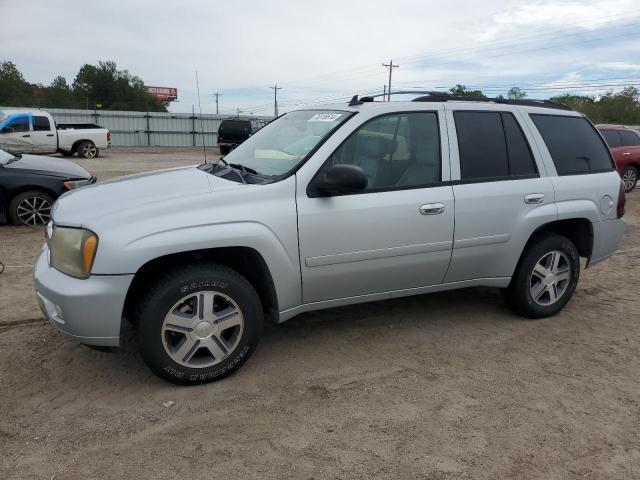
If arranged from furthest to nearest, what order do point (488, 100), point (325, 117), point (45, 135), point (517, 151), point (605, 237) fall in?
point (45, 135) < point (605, 237) < point (488, 100) < point (517, 151) < point (325, 117)

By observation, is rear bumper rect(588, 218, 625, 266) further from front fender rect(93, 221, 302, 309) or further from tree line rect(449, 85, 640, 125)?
tree line rect(449, 85, 640, 125)

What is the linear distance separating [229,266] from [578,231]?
10.2 ft

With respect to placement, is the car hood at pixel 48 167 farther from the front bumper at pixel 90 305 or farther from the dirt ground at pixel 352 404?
the front bumper at pixel 90 305

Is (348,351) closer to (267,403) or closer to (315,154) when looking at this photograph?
(267,403)

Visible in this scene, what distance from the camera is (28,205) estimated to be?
7.45m

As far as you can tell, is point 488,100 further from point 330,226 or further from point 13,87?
point 13,87

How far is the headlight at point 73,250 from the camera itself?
9.62ft

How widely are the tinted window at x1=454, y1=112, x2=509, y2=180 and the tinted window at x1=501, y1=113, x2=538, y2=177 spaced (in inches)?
2.1

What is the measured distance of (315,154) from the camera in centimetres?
347

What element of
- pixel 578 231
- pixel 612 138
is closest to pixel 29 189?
pixel 578 231

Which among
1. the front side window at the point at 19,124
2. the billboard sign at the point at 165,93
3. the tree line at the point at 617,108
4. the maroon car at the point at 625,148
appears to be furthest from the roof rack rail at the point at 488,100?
the billboard sign at the point at 165,93

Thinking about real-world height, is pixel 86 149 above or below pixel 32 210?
above

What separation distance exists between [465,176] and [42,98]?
85.6m

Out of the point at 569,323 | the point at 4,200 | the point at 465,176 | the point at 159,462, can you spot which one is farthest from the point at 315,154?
the point at 4,200
